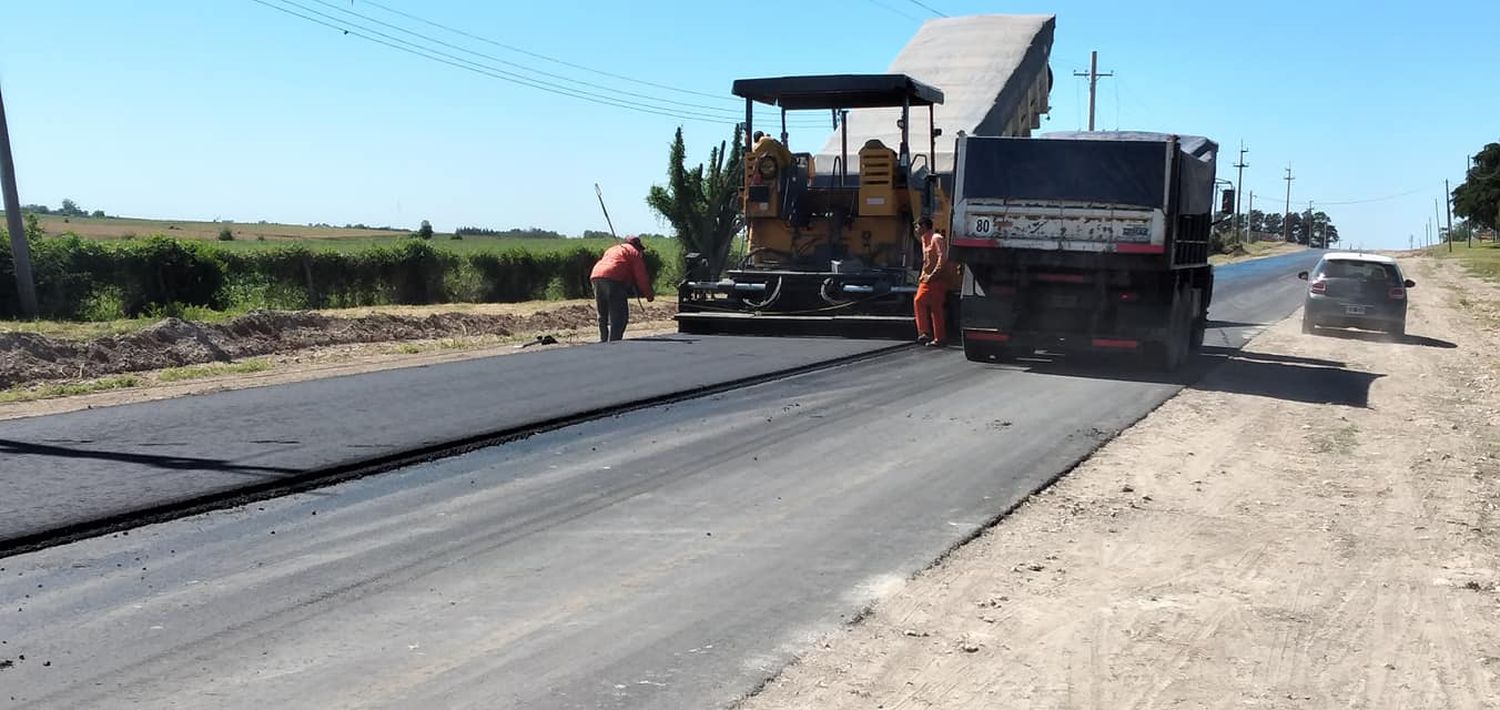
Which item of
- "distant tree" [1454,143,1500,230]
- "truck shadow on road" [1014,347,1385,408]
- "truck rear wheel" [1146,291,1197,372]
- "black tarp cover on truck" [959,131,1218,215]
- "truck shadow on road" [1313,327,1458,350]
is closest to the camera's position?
"truck shadow on road" [1014,347,1385,408]

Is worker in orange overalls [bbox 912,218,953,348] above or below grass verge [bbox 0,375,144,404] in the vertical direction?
above

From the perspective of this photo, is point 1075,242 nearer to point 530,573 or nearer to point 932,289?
point 932,289

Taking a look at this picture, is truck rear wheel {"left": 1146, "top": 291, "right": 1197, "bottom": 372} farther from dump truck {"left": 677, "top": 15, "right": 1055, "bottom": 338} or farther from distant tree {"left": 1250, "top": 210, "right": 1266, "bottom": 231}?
distant tree {"left": 1250, "top": 210, "right": 1266, "bottom": 231}

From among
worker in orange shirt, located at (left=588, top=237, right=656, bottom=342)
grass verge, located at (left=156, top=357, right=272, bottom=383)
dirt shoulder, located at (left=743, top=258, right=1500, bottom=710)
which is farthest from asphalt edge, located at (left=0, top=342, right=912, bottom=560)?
grass verge, located at (left=156, top=357, right=272, bottom=383)

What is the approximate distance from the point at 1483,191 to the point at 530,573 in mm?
96021

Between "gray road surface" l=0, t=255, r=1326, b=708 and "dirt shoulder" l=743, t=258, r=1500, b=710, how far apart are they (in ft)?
1.14

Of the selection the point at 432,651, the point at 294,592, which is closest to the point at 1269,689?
the point at 432,651

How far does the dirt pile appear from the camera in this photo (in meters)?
16.6

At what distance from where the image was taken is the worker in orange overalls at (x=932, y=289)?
16.7 meters

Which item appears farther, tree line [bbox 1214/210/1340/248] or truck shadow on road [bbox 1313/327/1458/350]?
tree line [bbox 1214/210/1340/248]

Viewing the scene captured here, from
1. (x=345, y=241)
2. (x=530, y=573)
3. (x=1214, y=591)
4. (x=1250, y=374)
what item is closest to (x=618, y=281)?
(x=1250, y=374)

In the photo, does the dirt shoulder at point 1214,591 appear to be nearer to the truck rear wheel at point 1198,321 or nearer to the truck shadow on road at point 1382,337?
the truck rear wheel at point 1198,321

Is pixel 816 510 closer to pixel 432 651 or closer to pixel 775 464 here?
pixel 775 464

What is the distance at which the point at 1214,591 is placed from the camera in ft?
19.9
